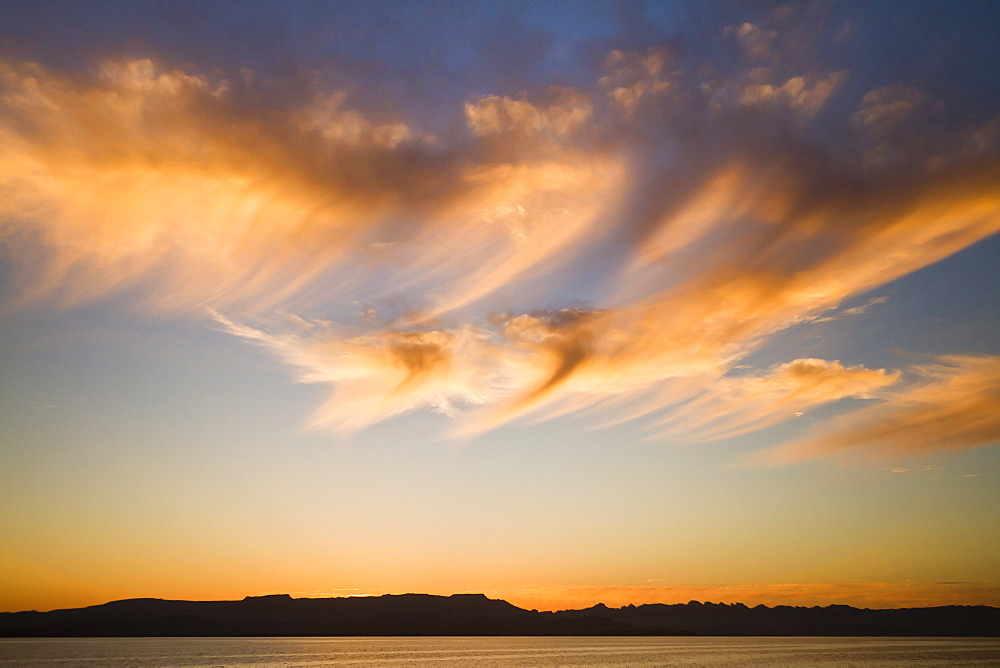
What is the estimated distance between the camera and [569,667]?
170 metres

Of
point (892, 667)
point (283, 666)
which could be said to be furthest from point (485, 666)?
point (892, 667)

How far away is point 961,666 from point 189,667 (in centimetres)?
20048

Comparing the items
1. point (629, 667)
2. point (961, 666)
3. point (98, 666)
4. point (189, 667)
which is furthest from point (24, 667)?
point (961, 666)

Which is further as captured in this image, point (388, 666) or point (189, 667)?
point (388, 666)

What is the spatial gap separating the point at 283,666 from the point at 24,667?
59844mm

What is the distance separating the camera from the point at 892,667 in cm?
17500

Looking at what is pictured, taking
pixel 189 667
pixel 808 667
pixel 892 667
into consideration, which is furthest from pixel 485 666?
pixel 892 667

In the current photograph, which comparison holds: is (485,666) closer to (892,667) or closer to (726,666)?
(726,666)

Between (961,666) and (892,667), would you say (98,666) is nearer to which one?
(892,667)

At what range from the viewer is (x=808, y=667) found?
574ft

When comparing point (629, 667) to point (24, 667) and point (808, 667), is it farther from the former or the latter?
point (24, 667)

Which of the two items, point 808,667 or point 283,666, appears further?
point 808,667

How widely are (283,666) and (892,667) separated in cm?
15831

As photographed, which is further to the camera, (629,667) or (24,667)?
(629,667)
